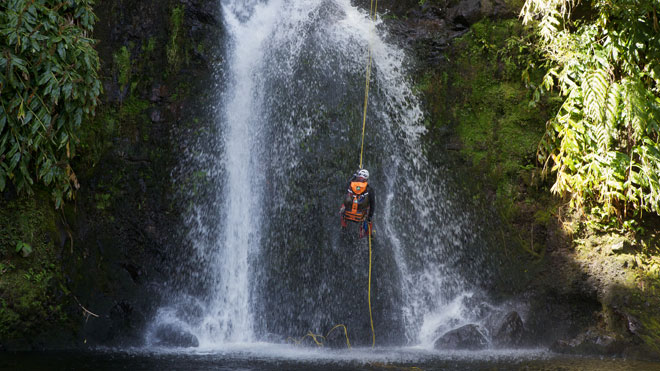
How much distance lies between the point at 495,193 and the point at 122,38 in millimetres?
6367

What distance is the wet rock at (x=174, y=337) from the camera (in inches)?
286

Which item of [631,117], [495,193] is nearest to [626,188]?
[631,117]

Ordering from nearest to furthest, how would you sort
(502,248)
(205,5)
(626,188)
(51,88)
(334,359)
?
(334,359) → (51,88) → (626,188) → (502,248) → (205,5)

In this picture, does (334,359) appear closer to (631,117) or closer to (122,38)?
(631,117)

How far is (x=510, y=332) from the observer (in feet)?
24.2

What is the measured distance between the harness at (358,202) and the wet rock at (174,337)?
2.57m

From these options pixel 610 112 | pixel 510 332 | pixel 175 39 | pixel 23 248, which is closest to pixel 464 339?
pixel 510 332

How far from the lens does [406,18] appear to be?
9.87 m

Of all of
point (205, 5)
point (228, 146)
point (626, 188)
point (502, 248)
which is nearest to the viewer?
point (626, 188)

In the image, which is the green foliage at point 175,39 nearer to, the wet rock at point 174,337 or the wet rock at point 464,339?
the wet rock at point 174,337

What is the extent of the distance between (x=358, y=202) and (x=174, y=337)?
116 inches

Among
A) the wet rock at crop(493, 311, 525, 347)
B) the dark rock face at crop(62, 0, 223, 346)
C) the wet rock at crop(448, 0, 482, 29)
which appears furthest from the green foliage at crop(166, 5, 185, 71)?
the wet rock at crop(493, 311, 525, 347)

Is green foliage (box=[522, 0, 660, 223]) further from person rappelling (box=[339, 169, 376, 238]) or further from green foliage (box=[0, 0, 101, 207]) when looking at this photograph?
green foliage (box=[0, 0, 101, 207])

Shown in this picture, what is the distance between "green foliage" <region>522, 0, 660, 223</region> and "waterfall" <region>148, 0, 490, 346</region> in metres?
1.68
